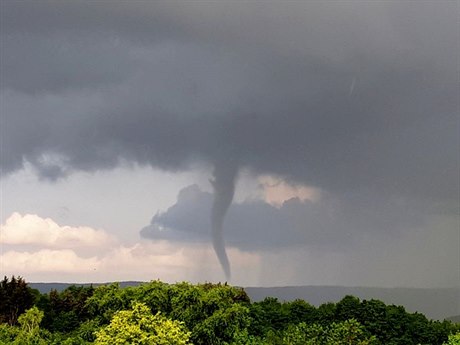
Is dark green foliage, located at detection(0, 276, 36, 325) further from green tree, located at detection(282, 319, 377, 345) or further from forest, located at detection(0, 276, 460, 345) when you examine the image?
green tree, located at detection(282, 319, 377, 345)

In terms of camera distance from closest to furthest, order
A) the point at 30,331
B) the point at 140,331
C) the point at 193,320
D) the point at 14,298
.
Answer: the point at 140,331
the point at 193,320
the point at 30,331
the point at 14,298

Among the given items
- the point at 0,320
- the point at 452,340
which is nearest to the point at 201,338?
the point at 452,340

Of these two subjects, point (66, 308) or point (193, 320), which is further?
point (66, 308)

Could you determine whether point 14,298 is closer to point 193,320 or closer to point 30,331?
point 30,331

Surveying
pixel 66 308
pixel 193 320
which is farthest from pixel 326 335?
pixel 66 308

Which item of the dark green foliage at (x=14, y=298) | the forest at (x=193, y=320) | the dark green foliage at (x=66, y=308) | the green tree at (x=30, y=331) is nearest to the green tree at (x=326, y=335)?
the forest at (x=193, y=320)

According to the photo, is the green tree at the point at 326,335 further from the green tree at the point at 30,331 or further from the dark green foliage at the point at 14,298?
the dark green foliage at the point at 14,298

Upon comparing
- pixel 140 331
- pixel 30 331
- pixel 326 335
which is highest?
pixel 326 335
